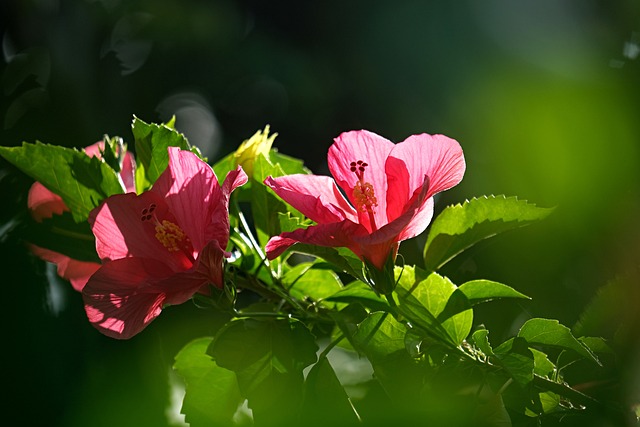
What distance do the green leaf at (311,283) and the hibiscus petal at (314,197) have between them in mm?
122

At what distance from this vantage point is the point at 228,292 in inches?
24.5

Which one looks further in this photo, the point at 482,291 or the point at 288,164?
the point at 288,164

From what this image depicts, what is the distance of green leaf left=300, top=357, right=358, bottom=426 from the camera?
22.6 inches

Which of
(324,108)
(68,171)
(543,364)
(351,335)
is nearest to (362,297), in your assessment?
(351,335)

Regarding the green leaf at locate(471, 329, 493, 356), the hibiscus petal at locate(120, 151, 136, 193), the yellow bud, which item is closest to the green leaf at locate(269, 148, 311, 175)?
the yellow bud

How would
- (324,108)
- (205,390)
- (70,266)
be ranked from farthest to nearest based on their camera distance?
(324,108) < (70,266) < (205,390)

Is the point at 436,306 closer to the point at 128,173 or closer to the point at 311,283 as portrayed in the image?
the point at 311,283

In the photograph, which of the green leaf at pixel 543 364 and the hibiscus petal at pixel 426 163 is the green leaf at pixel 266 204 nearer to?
the hibiscus petal at pixel 426 163

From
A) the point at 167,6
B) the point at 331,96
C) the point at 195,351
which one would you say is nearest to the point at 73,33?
the point at 167,6

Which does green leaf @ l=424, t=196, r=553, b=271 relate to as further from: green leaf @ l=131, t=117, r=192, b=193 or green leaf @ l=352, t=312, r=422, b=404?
green leaf @ l=131, t=117, r=192, b=193

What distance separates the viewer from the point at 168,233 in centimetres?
62

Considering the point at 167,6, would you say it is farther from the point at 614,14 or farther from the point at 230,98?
the point at 614,14

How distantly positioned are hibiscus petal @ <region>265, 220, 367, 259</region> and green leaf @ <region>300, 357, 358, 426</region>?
0.35ft

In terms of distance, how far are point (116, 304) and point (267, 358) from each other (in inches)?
5.1
